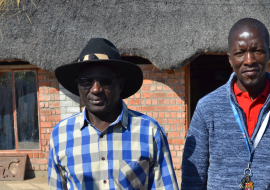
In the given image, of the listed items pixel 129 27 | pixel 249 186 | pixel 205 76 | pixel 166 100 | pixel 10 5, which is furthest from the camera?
pixel 205 76

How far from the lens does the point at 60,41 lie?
4434 millimetres

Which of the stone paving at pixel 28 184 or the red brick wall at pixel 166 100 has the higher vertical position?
the red brick wall at pixel 166 100

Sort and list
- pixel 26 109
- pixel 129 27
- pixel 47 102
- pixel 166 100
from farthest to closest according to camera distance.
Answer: pixel 26 109
pixel 47 102
pixel 166 100
pixel 129 27

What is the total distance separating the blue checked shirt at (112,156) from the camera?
1469 mm

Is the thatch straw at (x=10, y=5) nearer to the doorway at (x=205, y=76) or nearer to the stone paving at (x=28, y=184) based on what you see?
the stone paving at (x=28, y=184)

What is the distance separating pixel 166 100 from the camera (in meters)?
4.60

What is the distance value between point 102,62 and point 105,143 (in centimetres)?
48

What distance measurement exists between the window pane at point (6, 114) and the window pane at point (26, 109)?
0.15 m

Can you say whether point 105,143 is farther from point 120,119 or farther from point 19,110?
point 19,110

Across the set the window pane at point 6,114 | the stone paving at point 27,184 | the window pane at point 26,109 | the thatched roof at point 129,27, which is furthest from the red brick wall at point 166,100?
the window pane at point 6,114

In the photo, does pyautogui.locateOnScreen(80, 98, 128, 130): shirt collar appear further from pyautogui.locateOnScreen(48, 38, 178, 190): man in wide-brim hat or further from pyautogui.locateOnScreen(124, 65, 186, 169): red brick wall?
pyautogui.locateOnScreen(124, 65, 186, 169): red brick wall

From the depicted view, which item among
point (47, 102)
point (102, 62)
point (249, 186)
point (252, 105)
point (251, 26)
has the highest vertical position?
point (251, 26)

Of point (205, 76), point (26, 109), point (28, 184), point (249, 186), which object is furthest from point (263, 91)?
point (205, 76)

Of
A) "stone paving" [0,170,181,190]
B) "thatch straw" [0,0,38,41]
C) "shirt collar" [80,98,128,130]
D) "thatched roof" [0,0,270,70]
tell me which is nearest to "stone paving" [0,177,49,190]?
"stone paving" [0,170,181,190]
